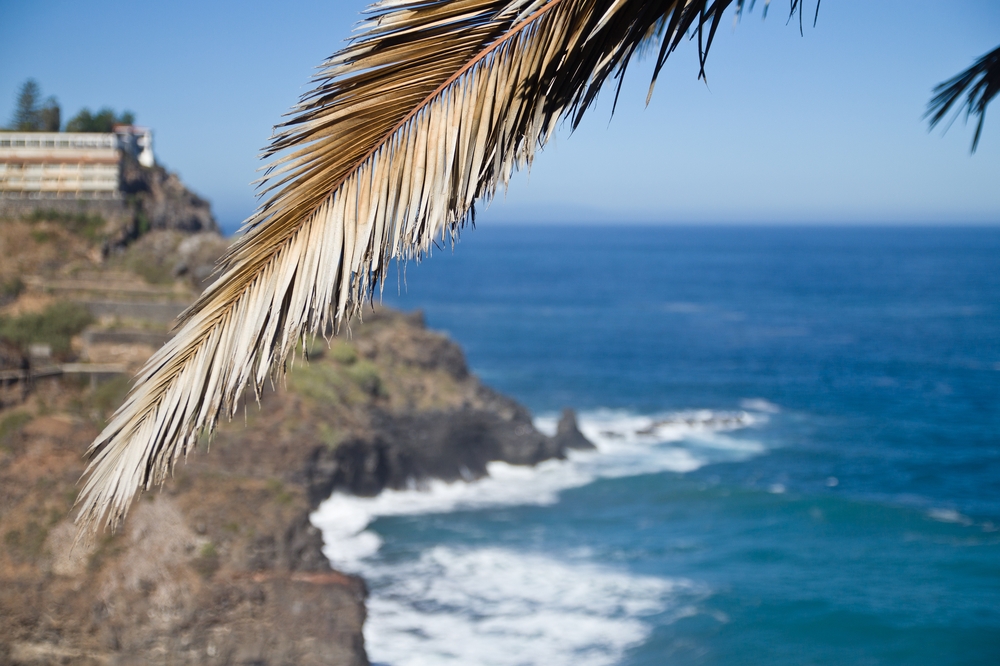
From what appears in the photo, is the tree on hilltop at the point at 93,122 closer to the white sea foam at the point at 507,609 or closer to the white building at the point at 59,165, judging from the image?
the white building at the point at 59,165

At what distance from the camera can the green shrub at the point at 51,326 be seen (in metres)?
26.1

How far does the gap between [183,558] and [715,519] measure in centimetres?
1669

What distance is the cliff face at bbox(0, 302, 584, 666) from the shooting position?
14.2 m

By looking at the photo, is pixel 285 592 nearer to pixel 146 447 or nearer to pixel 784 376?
pixel 146 447

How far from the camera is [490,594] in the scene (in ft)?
65.4

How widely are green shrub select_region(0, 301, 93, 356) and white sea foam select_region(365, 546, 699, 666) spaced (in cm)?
1325

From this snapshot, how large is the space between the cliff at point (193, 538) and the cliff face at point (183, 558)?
3cm

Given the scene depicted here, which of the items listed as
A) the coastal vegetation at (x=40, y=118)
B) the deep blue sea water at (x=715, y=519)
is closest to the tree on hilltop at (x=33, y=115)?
the coastal vegetation at (x=40, y=118)

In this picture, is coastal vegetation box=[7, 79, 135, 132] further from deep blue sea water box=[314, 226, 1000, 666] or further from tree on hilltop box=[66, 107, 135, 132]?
deep blue sea water box=[314, 226, 1000, 666]

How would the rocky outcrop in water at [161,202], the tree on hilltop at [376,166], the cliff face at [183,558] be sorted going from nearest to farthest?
the tree on hilltop at [376,166], the cliff face at [183,558], the rocky outcrop in water at [161,202]

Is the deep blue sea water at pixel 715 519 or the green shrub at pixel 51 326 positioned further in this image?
the green shrub at pixel 51 326

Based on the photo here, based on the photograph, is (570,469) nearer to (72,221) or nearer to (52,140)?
(72,221)

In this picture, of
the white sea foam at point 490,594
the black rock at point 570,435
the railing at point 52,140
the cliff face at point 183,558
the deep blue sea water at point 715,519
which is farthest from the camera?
the railing at point 52,140

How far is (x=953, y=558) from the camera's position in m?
24.1
